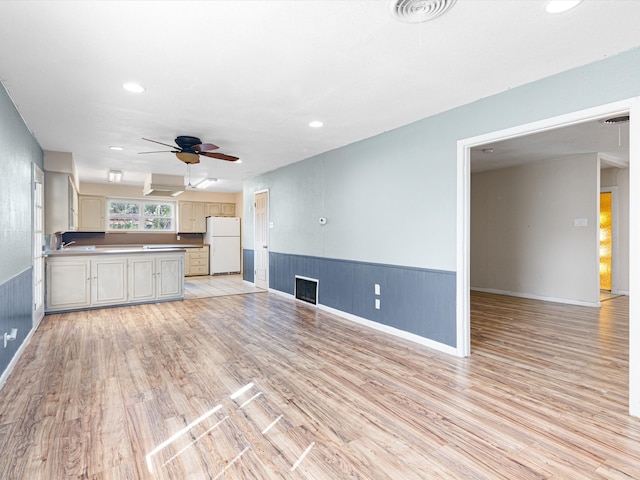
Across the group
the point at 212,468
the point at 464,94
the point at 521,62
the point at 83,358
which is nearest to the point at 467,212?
the point at 464,94

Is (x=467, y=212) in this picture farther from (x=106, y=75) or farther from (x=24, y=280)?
(x=24, y=280)

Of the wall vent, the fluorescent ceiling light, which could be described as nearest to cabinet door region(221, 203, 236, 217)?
the wall vent

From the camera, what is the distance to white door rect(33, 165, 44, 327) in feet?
14.6

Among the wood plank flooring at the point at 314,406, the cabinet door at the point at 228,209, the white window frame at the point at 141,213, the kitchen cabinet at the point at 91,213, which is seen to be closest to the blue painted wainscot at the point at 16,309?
the wood plank flooring at the point at 314,406

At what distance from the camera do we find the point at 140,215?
32.5ft

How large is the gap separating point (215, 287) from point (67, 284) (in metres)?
3.01

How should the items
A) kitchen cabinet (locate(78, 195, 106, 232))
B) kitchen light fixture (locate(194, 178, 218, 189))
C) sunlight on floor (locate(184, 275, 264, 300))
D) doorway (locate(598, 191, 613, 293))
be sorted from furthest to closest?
kitchen cabinet (locate(78, 195, 106, 232)) < kitchen light fixture (locate(194, 178, 218, 189)) < sunlight on floor (locate(184, 275, 264, 300)) < doorway (locate(598, 191, 613, 293))

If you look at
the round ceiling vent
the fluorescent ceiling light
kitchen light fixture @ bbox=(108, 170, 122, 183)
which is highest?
kitchen light fixture @ bbox=(108, 170, 122, 183)

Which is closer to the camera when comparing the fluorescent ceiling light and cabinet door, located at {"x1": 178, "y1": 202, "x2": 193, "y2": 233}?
the fluorescent ceiling light

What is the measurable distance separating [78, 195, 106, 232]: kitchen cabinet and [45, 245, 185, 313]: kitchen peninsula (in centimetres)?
361

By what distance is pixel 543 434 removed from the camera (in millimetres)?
2148

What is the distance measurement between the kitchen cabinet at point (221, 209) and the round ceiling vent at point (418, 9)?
9.41 metres

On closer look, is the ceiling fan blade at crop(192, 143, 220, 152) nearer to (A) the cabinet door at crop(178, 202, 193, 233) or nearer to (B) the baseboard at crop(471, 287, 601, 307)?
(B) the baseboard at crop(471, 287, 601, 307)

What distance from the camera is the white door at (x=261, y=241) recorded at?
291 inches
